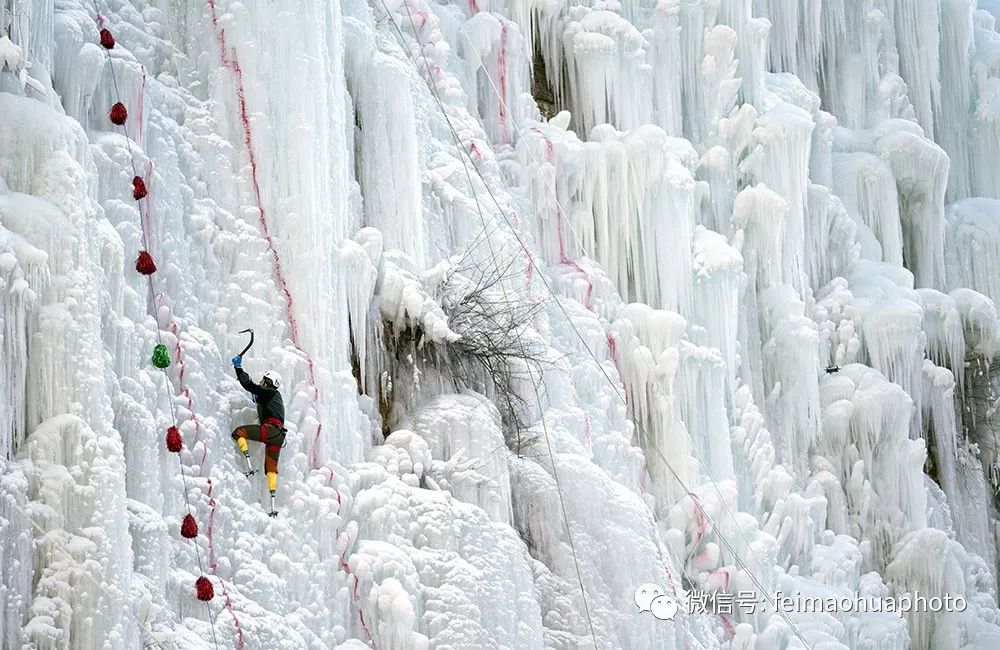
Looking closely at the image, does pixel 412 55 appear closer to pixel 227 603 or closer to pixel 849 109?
pixel 227 603

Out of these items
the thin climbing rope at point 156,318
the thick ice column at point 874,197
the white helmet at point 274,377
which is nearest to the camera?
the thin climbing rope at point 156,318

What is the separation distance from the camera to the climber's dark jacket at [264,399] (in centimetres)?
948

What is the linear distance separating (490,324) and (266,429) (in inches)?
94.7

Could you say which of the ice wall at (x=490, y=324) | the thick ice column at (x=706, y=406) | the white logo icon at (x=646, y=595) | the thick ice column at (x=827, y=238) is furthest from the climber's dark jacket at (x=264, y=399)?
the thick ice column at (x=827, y=238)

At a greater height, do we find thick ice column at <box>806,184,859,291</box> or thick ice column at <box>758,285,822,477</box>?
thick ice column at <box>806,184,859,291</box>

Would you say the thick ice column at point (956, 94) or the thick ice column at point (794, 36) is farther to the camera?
the thick ice column at point (956, 94)

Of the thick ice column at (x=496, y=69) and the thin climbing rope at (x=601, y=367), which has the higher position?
the thick ice column at (x=496, y=69)

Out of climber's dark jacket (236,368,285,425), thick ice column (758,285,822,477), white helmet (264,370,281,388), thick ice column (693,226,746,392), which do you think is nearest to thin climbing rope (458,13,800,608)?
thick ice column (693,226,746,392)

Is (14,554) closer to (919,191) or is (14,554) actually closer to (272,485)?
(272,485)

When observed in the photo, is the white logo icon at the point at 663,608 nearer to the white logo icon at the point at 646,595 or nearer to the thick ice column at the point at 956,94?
the white logo icon at the point at 646,595

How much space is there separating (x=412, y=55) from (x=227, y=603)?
4.61 m

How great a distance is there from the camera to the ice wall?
8.38 meters

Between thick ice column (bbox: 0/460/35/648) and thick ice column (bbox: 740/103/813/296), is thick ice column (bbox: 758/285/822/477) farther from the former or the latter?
thick ice column (bbox: 0/460/35/648)

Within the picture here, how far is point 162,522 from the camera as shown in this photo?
8516mm
